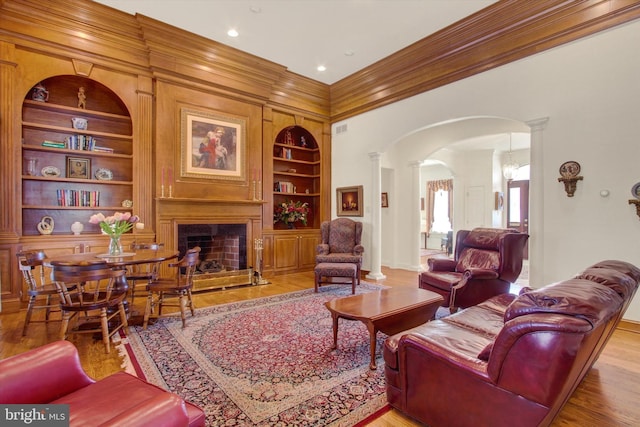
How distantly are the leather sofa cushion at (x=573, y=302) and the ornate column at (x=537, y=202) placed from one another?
2.75 m

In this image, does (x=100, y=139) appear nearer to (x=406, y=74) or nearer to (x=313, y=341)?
(x=313, y=341)

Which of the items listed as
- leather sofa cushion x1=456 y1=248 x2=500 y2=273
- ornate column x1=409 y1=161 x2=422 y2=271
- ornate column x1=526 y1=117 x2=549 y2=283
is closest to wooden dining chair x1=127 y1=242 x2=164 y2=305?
leather sofa cushion x1=456 y1=248 x2=500 y2=273

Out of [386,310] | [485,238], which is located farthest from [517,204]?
[386,310]

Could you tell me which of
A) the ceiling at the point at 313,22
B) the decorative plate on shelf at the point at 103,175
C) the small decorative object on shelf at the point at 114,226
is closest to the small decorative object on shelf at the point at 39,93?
the decorative plate on shelf at the point at 103,175

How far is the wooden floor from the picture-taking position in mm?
1912

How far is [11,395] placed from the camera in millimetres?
1192

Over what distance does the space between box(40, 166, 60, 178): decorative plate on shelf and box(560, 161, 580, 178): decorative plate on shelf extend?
6.71m

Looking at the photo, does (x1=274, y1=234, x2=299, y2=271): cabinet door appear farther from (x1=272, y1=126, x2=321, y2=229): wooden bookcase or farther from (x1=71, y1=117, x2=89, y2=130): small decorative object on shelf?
(x1=71, y1=117, x2=89, y2=130): small decorative object on shelf

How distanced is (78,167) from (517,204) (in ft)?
33.9

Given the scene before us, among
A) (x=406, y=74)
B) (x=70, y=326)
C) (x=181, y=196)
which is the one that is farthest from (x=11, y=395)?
(x=406, y=74)

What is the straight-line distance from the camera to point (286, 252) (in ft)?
21.1

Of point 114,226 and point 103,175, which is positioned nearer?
point 114,226

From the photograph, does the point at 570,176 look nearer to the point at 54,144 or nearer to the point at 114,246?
the point at 114,246

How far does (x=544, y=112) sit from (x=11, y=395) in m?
5.26
